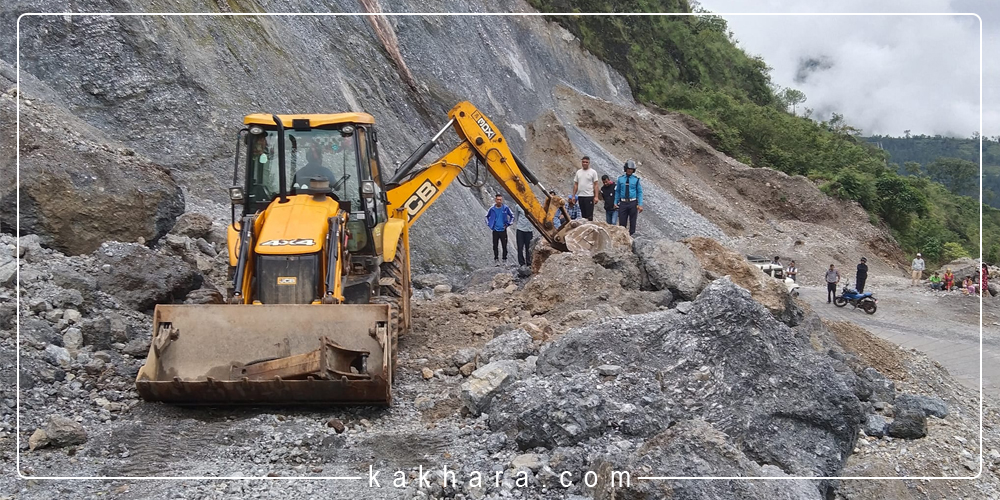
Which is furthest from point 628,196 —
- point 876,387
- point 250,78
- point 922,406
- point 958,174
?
point 958,174

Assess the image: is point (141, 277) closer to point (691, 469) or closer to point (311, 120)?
point (311, 120)

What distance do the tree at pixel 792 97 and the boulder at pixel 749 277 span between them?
36709 millimetres

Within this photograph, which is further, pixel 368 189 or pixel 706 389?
pixel 368 189

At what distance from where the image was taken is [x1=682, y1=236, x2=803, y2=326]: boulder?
34.2 ft

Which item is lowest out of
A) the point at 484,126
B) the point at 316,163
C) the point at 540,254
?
the point at 540,254

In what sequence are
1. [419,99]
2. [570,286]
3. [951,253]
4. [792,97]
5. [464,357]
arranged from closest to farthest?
[464,357], [570,286], [419,99], [951,253], [792,97]

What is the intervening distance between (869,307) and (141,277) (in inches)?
634

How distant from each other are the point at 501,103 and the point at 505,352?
57.0 feet

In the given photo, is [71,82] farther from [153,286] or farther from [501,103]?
[501,103]

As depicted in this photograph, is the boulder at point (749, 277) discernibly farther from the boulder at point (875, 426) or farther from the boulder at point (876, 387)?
the boulder at point (875, 426)

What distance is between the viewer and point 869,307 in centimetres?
1961

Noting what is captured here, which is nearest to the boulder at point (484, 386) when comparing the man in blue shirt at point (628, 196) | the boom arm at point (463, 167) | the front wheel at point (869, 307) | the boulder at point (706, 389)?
the boulder at point (706, 389)

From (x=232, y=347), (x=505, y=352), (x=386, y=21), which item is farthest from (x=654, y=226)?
(x=232, y=347)

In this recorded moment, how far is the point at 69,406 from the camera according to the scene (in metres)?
6.37
